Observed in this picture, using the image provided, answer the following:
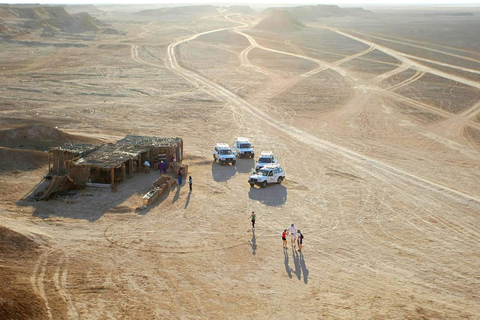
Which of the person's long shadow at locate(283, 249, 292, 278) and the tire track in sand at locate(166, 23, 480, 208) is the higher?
the person's long shadow at locate(283, 249, 292, 278)

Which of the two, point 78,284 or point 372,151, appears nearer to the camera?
point 78,284

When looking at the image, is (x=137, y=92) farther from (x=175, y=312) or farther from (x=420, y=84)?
(x=175, y=312)

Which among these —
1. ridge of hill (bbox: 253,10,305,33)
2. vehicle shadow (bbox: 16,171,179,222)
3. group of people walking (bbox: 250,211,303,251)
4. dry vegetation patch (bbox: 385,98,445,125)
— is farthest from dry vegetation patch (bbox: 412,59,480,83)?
group of people walking (bbox: 250,211,303,251)

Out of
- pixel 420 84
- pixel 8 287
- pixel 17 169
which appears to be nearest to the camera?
pixel 8 287

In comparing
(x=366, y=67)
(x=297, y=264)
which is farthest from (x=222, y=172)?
(x=366, y=67)

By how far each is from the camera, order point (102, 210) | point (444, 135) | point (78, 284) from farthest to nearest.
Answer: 1. point (444, 135)
2. point (102, 210)
3. point (78, 284)

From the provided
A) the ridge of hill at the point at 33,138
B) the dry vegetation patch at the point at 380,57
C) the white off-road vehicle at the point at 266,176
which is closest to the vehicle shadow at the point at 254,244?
the white off-road vehicle at the point at 266,176

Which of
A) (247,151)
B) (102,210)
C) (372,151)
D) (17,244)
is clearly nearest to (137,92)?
(247,151)

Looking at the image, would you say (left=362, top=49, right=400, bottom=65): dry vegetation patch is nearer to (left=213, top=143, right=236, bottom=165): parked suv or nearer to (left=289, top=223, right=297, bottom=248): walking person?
(left=213, top=143, right=236, bottom=165): parked suv
